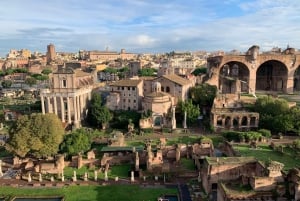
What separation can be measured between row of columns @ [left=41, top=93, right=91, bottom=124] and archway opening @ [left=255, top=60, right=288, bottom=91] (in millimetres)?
55623

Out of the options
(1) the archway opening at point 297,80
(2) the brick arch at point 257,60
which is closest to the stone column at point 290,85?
(2) the brick arch at point 257,60

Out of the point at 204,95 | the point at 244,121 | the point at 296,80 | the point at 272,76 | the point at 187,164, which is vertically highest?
the point at 272,76

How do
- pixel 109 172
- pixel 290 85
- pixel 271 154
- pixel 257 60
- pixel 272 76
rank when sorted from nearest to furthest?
pixel 109 172
pixel 271 154
pixel 257 60
pixel 290 85
pixel 272 76

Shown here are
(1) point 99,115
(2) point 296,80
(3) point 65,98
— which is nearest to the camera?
(1) point 99,115

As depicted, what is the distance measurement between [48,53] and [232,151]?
163801mm

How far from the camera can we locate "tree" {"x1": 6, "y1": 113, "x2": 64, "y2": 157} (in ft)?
128

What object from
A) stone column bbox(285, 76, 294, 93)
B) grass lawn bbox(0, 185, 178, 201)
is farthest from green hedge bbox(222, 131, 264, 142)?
stone column bbox(285, 76, 294, 93)

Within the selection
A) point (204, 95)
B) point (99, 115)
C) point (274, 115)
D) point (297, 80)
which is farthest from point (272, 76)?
point (99, 115)

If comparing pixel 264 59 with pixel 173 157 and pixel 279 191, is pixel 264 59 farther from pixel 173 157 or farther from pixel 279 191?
pixel 279 191

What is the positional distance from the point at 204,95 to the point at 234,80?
41.8 feet

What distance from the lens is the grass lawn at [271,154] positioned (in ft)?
124

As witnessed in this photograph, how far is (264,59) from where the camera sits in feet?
261

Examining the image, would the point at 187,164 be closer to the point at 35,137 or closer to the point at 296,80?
the point at 35,137

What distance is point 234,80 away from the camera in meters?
70.8
